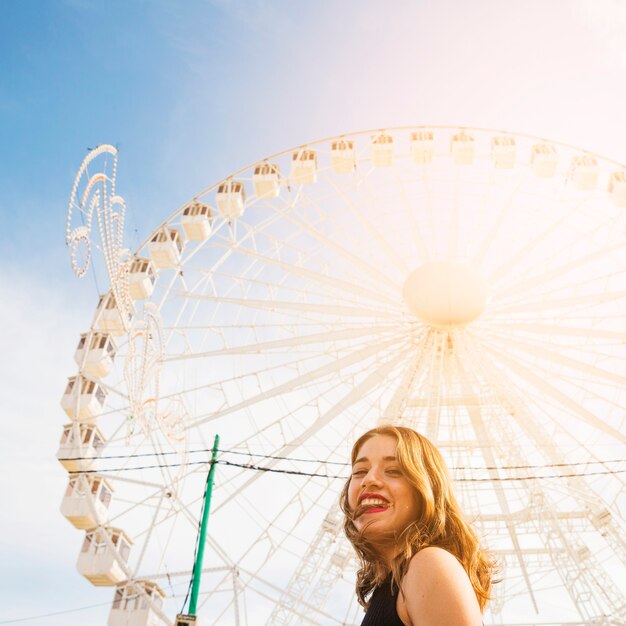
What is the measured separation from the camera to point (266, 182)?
1998 cm

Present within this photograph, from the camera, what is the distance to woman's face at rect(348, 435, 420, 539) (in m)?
1.88

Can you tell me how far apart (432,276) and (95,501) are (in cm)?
967

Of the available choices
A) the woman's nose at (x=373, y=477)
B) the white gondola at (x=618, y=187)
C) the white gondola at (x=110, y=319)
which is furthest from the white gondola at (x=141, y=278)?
the woman's nose at (x=373, y=477)

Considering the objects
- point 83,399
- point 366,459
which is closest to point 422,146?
point 83,399

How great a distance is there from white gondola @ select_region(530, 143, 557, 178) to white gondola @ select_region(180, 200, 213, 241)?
9.89 m

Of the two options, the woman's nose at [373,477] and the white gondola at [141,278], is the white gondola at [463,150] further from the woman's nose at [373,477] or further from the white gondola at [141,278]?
the woman's nose at [373,477]

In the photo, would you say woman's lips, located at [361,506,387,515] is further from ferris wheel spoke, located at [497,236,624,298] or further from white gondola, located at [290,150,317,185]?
white gondola, located at [290,150,317,185]

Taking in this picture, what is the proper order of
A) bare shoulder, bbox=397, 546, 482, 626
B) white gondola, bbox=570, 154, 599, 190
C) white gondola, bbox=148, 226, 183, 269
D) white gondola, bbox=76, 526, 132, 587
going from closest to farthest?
bare shoulder, bbox=397, 546, 482, 626 → white gondola, bbox=76, 526, 132, 587 → white gondola, bbox=148, 226, 183, 269 → white gondola, bbox=570, 154, 599, 190

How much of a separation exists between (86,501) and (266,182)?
10248 mm

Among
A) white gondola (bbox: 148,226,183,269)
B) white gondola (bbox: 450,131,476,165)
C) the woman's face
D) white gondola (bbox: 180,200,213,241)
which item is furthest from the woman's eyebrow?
white gondola (bbox: 450,131,476,165)

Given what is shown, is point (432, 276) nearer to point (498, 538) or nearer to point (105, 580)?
point (498, 538)

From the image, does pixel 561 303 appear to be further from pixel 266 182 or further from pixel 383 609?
pixel 383 609

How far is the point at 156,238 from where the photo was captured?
19672mm

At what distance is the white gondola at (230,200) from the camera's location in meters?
19.8
